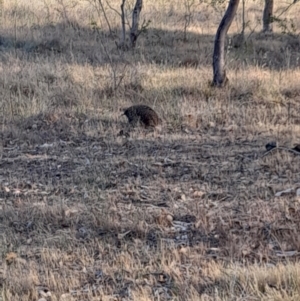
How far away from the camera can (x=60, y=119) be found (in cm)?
878

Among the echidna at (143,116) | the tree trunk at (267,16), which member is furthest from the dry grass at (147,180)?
the tree trunk at (267,16)

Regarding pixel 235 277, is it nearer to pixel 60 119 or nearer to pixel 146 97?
pixel 60 119

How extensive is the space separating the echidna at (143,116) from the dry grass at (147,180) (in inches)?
6.2

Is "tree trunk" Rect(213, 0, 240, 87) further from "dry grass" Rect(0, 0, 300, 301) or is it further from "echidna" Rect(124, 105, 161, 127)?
"echidna" Rect(124, 105, 161, 127)

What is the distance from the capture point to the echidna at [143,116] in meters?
8.37

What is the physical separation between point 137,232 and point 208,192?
111 cm

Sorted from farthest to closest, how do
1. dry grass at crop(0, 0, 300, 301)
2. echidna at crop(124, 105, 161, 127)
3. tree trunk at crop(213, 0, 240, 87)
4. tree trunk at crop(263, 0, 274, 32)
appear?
1. tree trunk at crop(263, 0, 274, 32)
2. tree trunk at crop(213, 0, 240, 87)
3. echidna at crop(124, 105, 161, 127)
4. dry grass at crop(0, 0, 300, 301)

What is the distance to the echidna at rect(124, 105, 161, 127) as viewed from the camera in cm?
837

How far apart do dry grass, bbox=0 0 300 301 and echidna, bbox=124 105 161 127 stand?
16 centimetres

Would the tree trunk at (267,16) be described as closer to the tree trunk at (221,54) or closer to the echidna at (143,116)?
the tree trunk at (221,54)

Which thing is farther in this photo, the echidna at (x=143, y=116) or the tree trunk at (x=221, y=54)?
the tree trunk at (x=221, y=54)

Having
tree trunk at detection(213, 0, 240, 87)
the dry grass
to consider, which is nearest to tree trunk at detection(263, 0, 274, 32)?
the dry grass

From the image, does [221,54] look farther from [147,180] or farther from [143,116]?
[147,180]

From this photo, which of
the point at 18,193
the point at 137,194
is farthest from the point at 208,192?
the point at 18,193
